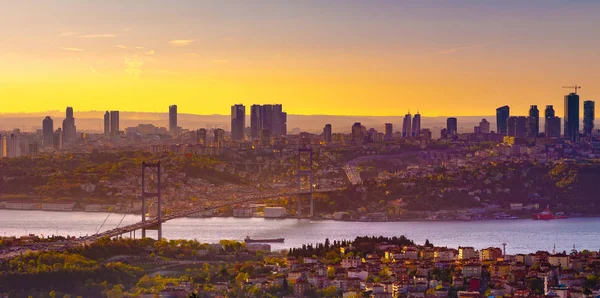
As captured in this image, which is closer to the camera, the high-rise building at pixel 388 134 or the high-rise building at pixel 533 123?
the high-rise building at pixel 388 134

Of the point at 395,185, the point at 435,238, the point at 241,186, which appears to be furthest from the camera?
the point at 241,186

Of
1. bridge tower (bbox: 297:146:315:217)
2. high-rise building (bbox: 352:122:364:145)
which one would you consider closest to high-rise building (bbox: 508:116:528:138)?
high-rise building (bbox: 352:122:364:145)

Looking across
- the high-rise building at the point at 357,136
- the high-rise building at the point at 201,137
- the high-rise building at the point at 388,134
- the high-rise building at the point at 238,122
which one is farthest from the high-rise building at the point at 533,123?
the high-rise building at the point at 201,137

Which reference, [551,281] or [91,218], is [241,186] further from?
[551,281]

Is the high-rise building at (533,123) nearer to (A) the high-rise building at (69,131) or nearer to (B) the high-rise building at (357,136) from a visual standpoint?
(B) the high-rise building at (357,136)

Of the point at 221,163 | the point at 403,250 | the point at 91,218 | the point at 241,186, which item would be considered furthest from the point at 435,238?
the point at 221,163
